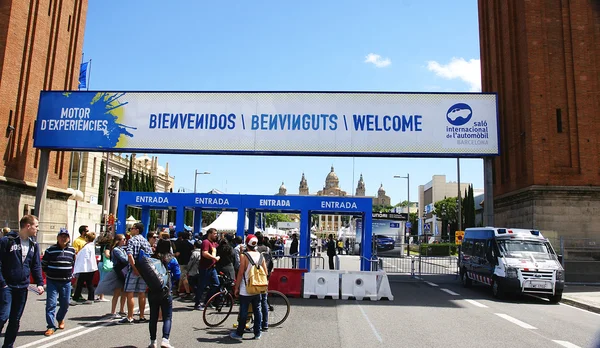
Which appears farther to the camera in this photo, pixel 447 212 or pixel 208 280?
pixel 447 212

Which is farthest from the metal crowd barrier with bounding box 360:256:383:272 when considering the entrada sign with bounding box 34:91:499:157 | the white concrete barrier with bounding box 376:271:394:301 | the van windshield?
the entrada sign with bounding box 34:91:499:157

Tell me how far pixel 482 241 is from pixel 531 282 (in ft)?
9.23

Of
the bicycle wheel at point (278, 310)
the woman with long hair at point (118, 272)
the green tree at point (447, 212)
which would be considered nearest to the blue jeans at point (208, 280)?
the woman with long hair at point (118, 272)

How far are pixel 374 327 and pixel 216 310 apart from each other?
3222 mm

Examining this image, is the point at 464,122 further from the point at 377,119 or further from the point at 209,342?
the point at 209,342

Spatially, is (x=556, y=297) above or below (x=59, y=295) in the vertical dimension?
below

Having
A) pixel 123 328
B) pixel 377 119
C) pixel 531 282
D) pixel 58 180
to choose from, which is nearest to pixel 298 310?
pixel 123 328

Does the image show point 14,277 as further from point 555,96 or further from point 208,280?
point 555,96

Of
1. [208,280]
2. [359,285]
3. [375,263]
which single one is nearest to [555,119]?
[375,263]

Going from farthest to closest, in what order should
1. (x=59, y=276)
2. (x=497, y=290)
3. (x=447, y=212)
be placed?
(x=447, y=212) → (x=497, y=290) → (x=59, y=276)

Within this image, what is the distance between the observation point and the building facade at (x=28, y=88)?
768 inches

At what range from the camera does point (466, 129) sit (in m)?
18.8

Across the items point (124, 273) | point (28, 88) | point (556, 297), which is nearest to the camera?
point (124, 273)

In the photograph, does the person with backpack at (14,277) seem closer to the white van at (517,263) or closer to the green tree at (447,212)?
the white van at (517,263)
